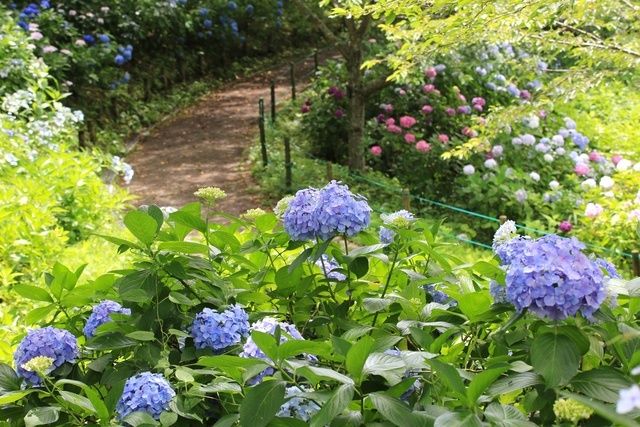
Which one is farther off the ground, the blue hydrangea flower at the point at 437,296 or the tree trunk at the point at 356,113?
the blue hydrangea flower at the point at 437,296

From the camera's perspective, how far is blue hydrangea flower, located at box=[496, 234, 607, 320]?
1244 mm

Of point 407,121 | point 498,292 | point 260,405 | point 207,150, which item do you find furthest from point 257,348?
point 207,150

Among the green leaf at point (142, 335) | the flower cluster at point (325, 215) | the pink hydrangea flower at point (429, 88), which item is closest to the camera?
the green leaf at point (142, 335)

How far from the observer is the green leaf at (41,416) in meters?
1.42

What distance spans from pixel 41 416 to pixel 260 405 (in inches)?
17.5

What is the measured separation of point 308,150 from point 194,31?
5.48m

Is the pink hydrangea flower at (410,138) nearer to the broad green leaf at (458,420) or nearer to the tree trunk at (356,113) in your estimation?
the tree trunk at (356,113)

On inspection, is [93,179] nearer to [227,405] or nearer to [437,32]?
[437,32]

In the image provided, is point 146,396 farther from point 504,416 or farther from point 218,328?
point 504,416

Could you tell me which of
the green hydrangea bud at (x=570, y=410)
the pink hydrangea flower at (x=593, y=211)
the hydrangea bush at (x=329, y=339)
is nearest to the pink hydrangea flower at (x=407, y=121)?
the pink hydrangea flower at (x=593, y=211)

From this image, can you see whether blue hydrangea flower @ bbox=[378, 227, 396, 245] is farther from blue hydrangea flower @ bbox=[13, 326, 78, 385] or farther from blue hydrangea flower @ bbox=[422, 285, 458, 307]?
blue hydrangea flower @ bbox=[13, 326, 78, 385]

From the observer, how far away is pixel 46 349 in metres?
1.62

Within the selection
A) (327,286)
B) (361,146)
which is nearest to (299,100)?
(361,146)

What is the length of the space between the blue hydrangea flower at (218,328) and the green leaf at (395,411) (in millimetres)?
417
